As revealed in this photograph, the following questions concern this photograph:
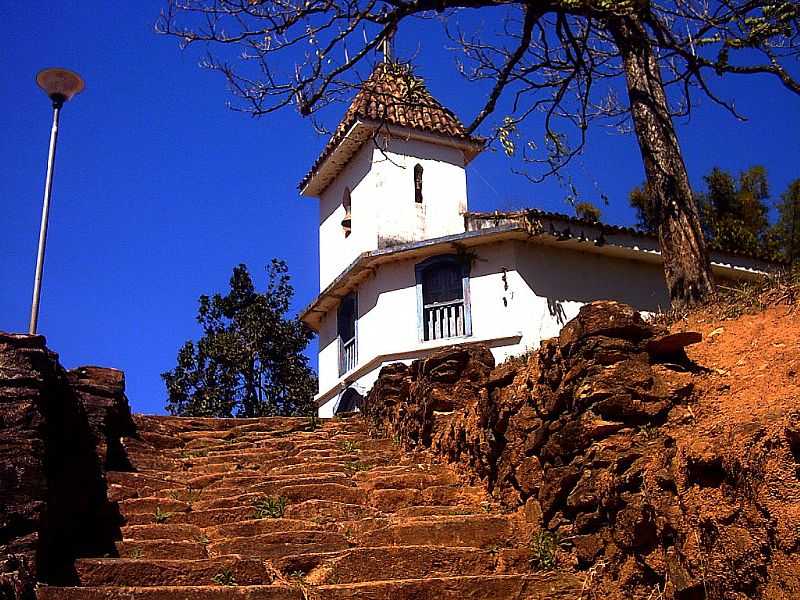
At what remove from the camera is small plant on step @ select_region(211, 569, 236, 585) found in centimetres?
534

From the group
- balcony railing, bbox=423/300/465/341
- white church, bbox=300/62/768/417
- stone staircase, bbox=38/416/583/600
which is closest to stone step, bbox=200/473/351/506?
stone staircase, bbox=38/416/583/600

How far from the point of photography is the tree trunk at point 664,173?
8.72 m

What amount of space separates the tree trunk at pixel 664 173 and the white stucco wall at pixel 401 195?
31.3ft

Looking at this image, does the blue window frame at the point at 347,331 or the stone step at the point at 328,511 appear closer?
the stone step at the point at 328,511

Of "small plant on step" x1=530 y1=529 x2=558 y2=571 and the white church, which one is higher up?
the white church

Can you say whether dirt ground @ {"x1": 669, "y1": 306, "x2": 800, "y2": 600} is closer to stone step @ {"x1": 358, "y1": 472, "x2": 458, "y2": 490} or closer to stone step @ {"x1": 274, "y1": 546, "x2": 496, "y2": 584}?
stone step @ {"x1": 274, "y1": 546, "x2": 496, "y2": 584}

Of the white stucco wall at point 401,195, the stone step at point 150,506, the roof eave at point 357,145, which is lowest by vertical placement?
the stone step at point 150,506

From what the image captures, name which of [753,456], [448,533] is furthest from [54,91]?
[753,456]

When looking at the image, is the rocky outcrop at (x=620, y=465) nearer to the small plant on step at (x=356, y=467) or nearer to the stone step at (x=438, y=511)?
the stone step at (x=438, y=511)

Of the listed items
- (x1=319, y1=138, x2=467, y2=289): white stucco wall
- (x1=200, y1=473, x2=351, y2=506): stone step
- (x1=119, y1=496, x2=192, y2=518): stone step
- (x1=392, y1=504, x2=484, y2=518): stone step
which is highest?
(x1=319, y1=138, x2=467, y2=289): white stucco wall

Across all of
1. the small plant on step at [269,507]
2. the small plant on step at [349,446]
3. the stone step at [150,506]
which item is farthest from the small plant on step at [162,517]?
the small plant on step at [349,446]

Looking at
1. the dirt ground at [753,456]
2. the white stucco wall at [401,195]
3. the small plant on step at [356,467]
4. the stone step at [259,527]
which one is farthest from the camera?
the white stucco wall at [401,195]

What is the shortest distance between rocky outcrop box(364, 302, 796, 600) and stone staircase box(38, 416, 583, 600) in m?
0.32

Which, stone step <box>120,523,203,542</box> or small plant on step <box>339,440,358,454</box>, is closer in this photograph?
stone step <box>120,523,203,542</box>
